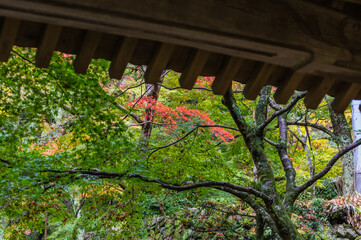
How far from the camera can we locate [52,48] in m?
1.41

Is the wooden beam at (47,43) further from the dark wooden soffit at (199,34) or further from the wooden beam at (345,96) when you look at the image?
the wooden beam at (345,96)

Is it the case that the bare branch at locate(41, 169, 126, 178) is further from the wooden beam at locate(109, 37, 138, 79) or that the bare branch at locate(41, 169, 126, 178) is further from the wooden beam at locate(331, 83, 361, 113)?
the wooden beam at locate(331, 83, 361, 113)

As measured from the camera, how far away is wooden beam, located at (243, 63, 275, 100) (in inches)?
67.4

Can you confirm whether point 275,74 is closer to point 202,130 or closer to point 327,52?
point 327,52

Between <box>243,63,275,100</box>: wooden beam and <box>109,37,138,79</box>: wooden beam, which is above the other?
<box>243,63,275,100</box>: wooden beam

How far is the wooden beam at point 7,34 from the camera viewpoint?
128 centimetres

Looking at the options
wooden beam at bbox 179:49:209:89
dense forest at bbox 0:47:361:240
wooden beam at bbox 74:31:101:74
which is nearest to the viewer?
wooden beam at bbox 74:31:101:74

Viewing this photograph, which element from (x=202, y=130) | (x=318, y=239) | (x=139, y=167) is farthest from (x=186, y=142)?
(x=318, y=239)

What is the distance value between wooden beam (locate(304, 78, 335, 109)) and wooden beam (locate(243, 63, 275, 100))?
1.00ft

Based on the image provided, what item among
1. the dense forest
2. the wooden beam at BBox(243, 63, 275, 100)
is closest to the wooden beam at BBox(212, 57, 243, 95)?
the wooden beam at BBox(243, 63, 275, 100)

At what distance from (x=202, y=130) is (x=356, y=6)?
5.69 metres

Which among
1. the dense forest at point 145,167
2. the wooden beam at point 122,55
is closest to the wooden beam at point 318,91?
the wooden beam at point 122,55

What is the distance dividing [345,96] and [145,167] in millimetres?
3404

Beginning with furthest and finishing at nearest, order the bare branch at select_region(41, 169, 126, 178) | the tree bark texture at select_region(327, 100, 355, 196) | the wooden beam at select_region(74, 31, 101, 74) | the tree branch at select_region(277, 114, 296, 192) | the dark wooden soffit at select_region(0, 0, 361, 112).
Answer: the tree bark texture at select_region(327, 100, 355, 196)
the tree branch at select_region(277, 114, 296, 192)
the bare branch at select_region(41, 169, 126, 178)
the wooden beam at select_region(74, 31, 101, 74)
the dark wooden soffit at select_region(0, 0, 361, 112)
